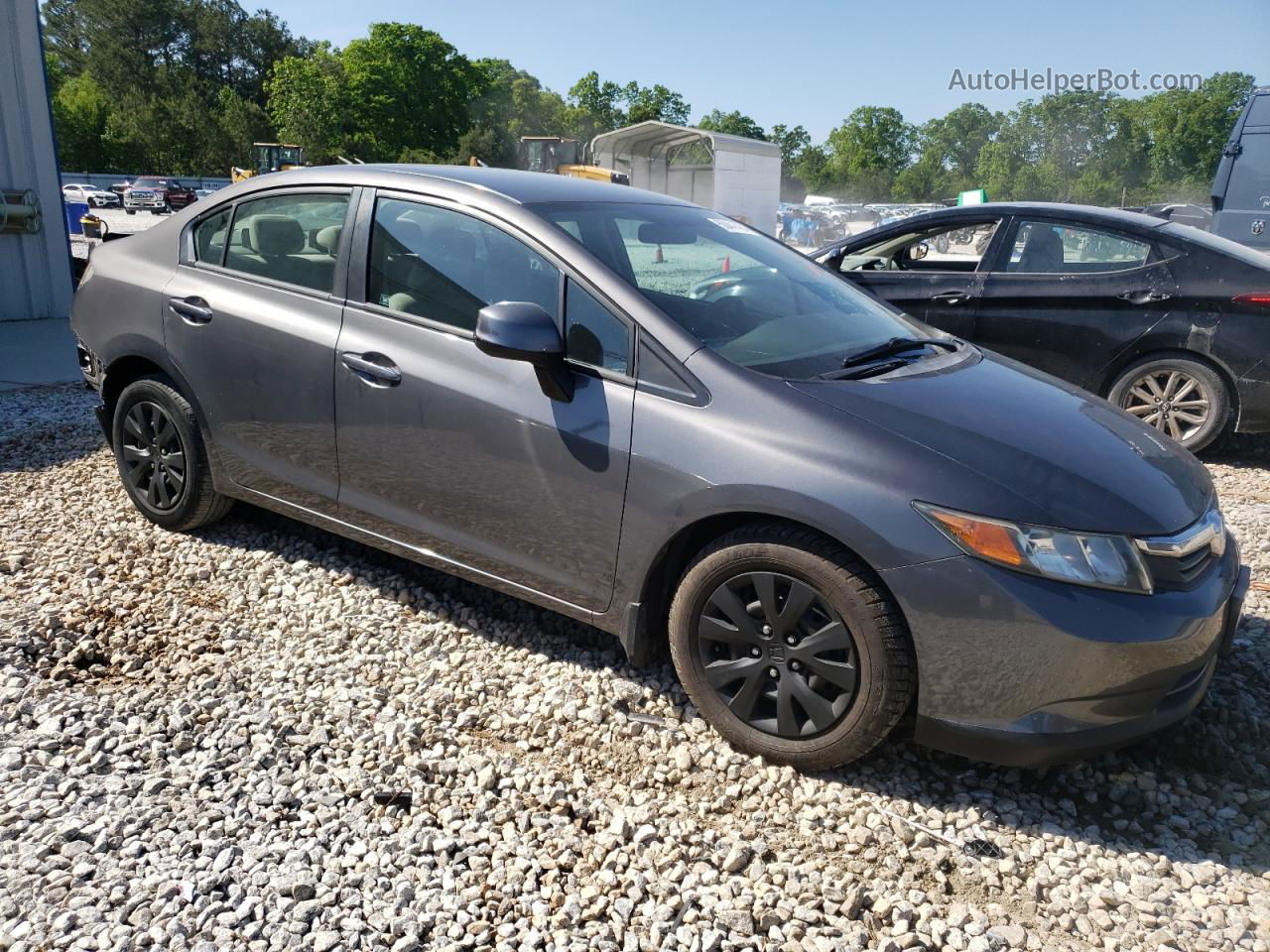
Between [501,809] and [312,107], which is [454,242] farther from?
[312,107]

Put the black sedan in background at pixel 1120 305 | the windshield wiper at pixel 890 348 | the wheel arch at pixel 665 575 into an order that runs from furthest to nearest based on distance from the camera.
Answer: the black sedan in background at pixel 1120 305
the windshield wiper at pixel 890 348
the wheel arch at pixel 665 575

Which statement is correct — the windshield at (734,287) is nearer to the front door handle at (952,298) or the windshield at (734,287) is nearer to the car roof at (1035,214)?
the front door handle at (952,298)

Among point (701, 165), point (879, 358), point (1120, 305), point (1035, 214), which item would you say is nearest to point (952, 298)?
point (1035, 214)

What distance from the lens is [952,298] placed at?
665 centimetres

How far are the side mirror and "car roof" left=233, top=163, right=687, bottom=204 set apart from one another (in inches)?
22.5

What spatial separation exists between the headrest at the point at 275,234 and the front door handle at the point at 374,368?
65 centimetres

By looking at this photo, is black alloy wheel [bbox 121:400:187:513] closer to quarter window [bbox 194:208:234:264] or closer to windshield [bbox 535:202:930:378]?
quarter window [bbox 194:208:234:264]

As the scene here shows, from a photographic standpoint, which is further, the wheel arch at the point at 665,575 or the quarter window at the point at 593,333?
the quarter window at the point at 593,333

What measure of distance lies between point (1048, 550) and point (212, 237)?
347cm

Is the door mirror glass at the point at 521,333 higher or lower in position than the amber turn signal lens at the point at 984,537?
higher

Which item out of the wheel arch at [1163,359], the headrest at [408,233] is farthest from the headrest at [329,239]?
the wheel arch at [1163,359]

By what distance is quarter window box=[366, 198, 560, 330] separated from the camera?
322 cm

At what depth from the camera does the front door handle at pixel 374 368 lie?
3367 mm

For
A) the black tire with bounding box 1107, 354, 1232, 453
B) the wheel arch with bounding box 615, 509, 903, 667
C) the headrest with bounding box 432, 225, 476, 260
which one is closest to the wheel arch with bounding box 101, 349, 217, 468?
the headrest with bounding box 432, 225, 476, 260
